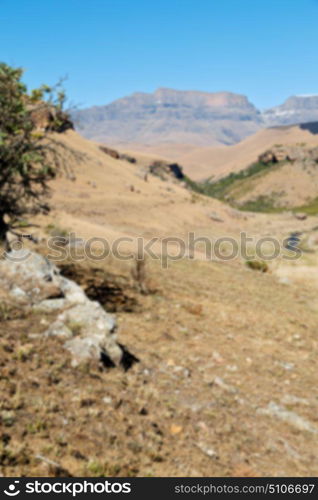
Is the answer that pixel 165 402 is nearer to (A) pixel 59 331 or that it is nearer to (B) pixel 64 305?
(A) pixel 59 331

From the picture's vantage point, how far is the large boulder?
952 cm

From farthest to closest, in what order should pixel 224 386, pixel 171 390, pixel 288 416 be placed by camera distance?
pixel 224 386 → pixel 288 416 → pixel 171 390

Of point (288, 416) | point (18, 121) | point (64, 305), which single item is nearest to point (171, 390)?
point (288, 416)

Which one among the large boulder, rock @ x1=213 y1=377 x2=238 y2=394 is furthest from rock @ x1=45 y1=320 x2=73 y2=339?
rock @ x1=213 y1=377 x2=238 y2=394

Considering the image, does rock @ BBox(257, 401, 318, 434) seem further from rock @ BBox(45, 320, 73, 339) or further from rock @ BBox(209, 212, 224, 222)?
rock @ BBox(209, 212, 224, 222)

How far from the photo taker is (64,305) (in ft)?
36.3

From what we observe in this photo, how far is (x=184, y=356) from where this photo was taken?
39.3ft

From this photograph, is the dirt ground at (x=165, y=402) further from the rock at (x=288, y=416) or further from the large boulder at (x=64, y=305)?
the large boulder at (x=64, y=305)

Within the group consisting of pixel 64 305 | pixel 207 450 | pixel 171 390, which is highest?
pixel 64 305

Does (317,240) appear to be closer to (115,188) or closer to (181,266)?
(115,188)

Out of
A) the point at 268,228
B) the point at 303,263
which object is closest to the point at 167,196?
the point at 268,228

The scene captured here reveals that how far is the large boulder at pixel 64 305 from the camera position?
9.52m

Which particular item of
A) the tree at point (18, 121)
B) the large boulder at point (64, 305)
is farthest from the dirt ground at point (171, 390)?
the tree at point (18, 121)

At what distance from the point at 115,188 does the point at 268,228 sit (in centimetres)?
3458
